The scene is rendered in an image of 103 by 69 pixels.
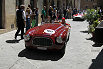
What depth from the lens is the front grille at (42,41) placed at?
751cm

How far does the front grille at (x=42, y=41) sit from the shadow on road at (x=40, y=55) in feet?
1.54

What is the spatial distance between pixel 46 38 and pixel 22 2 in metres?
10.9

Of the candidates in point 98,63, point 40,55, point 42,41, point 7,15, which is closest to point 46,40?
point 42,41

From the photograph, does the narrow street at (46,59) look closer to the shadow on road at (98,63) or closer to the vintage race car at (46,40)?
the shadow on road at (98,63)

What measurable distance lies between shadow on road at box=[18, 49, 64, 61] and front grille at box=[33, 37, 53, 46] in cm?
47

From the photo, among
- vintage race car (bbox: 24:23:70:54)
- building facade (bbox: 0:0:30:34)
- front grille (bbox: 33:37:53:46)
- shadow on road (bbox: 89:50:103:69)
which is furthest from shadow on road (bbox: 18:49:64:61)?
building facade (bbox: 0:0:30:34)

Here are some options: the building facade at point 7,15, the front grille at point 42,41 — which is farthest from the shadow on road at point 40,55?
the building facade at point 7,15

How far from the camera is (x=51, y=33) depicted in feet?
25.3

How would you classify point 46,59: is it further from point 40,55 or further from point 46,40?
point 46,40

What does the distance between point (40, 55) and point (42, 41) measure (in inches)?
22.7

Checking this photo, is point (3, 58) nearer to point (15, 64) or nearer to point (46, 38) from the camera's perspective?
point (15, 64)

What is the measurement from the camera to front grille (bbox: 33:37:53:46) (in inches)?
296

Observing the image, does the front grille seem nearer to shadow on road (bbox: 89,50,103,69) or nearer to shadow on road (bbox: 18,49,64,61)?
shadow on road (bbox: 18,49,64,61)

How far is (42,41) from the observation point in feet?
24.8
